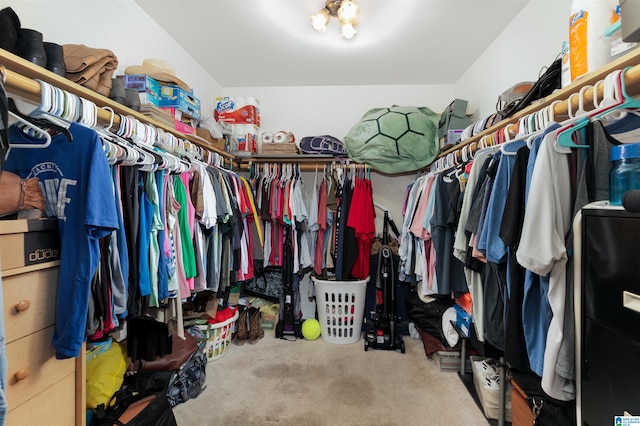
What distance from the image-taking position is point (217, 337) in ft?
7.81

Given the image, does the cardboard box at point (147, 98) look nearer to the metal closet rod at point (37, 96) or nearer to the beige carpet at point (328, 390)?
the metal closet rod at point (37, 96)

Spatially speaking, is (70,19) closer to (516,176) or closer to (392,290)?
(516,176)

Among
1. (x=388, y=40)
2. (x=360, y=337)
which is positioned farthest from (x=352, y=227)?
(x=388, y=40)

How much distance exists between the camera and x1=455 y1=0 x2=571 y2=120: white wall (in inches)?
64.0

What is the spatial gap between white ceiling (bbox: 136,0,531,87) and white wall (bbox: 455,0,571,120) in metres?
0.09

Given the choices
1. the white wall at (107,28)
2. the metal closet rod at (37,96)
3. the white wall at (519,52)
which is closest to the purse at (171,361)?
the metal closet rod at (37,96)

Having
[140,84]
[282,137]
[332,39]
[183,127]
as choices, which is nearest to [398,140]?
[332,39]

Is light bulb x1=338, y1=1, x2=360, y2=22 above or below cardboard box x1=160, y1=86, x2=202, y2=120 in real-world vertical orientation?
above

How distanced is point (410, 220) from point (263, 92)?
2.16m

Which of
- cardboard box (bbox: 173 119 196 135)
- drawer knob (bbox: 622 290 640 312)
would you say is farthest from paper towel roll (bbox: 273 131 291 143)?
drawer knob (bbox: 622 290 640 312)

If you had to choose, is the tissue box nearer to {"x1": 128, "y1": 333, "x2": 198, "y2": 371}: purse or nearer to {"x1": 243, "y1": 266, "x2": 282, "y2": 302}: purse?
{"x1": 243, "y1": 266, "x2": 282, "y2": 302}: purse

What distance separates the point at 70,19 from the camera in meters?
1.53

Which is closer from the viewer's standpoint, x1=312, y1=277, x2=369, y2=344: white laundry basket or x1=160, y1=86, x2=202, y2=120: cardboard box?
x1=160, y1=86, x2=202, y2=120: cardboard box

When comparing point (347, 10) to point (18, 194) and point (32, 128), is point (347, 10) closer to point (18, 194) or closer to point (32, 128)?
point (32, 128)
